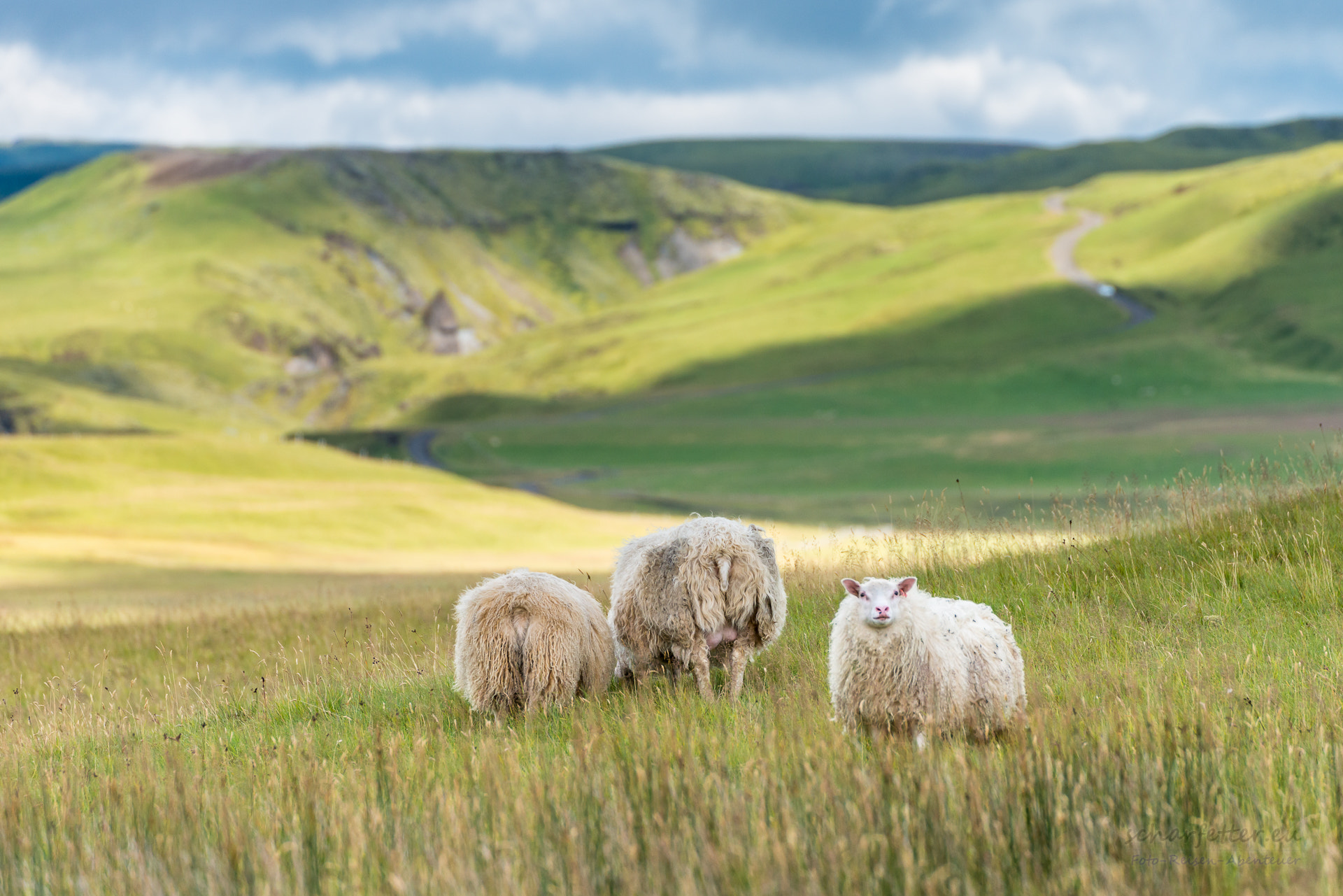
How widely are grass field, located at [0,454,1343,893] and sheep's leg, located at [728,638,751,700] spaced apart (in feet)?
0.59

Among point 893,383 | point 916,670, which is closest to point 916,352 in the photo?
point 893,383

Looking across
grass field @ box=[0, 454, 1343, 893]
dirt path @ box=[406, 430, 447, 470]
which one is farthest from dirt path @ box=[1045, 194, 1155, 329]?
grass field @ box=[0, 454, 1343, 893]

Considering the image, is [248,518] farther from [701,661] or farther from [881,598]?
[881,598]

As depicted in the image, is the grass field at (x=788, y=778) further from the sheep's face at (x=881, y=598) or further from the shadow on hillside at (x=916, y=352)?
the shadow on hillside at (x=916, y=352)

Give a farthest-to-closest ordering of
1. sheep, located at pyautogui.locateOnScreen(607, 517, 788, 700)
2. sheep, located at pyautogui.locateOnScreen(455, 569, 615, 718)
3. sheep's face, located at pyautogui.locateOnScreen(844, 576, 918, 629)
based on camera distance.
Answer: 1. sheep, located at pyautogui.locateOnScreen(607, 517, 788, 700)
2. sheep, located at pyautogui.locateOnScreen(455, 569, 615, 718)
3. sheep's face, located at pyautogui.locateOnScreen(844, 576, 918, 629)

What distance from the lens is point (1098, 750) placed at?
543 cm

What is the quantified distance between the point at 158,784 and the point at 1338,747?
674 centimetres

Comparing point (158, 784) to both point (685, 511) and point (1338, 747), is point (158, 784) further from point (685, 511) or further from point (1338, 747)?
point (685, 511)

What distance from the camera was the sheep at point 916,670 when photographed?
7387 mm

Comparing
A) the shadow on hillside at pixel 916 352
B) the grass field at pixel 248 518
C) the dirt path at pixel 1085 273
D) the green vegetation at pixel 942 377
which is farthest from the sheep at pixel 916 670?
the dirt path at pixel 1085 273

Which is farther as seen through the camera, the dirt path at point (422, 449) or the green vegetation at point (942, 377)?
the dirt path at point (422, 449)

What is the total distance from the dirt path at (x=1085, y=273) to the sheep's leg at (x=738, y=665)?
441 ft

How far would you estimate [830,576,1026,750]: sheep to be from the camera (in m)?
7.39

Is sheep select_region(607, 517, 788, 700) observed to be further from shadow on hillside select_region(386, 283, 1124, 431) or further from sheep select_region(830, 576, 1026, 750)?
shadow on hillside select_region(386, 283, 1124, 431)
